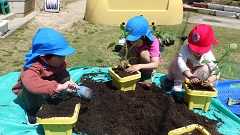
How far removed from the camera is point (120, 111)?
87.3 inches

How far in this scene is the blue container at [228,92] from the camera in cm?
262

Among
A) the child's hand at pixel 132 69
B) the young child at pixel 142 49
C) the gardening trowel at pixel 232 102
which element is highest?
the young child at pixel 142 49

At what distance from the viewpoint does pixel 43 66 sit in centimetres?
210

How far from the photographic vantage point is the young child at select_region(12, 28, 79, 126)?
194 centimetres

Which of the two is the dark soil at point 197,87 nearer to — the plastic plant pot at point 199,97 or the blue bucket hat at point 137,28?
the plastic plant pot at point 199,97

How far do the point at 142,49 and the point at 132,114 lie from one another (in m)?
0.79

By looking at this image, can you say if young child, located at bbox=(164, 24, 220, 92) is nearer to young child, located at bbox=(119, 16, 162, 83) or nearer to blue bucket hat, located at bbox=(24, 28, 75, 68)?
young child, located at bbox=(119, 16, 162, 83)

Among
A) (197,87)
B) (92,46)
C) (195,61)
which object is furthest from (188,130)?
(92,46)

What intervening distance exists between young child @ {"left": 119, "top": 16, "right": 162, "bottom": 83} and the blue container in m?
0.77

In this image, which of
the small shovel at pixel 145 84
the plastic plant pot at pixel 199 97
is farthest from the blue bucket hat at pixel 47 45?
the plastic plant pot at pixel 199 97

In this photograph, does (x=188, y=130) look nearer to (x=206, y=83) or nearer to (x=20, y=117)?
(x=206, y=83)

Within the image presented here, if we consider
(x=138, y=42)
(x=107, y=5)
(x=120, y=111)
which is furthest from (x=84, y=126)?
(x=107, y=5)

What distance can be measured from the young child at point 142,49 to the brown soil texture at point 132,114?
0.92 feet

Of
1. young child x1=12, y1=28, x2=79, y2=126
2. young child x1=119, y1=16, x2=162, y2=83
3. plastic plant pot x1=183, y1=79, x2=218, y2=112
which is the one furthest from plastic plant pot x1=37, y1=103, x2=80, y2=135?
plastic plant pot x1=183, y1=79, x2=218, y2=112
